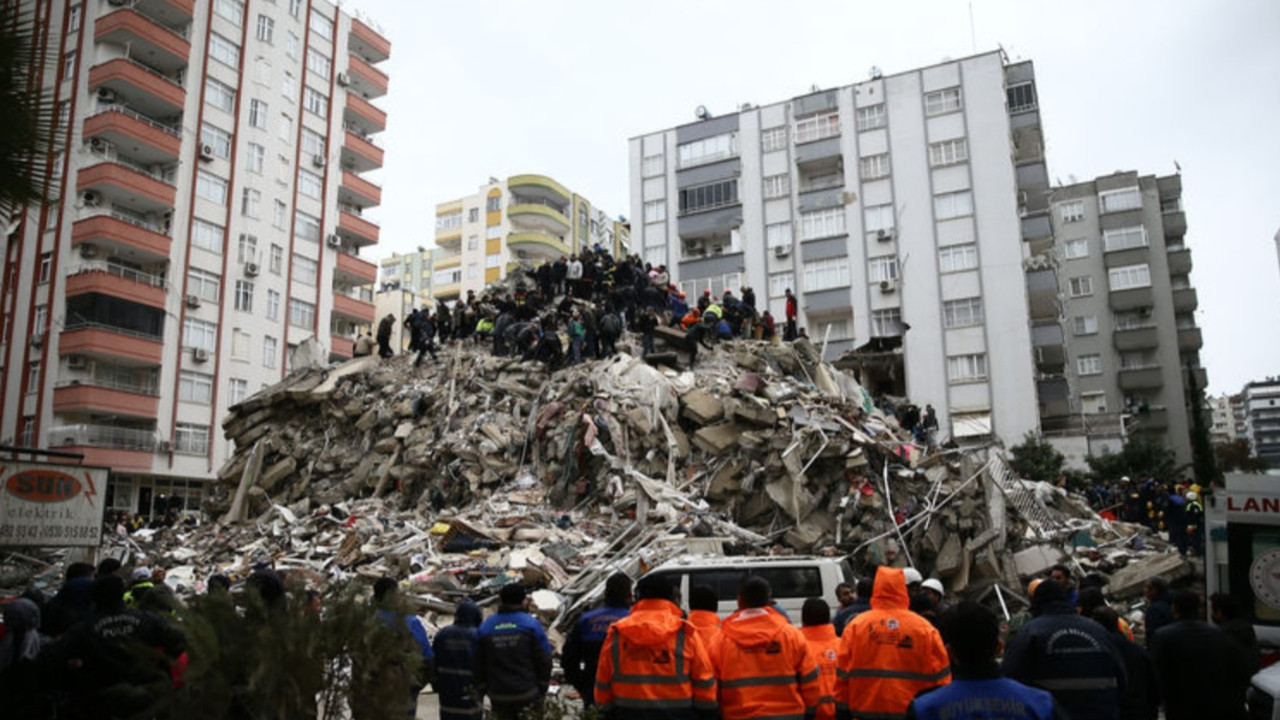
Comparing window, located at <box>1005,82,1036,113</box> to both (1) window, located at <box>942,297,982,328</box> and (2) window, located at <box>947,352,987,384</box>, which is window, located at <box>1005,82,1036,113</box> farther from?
(2) window, located at <box>947,352,987,384</box>

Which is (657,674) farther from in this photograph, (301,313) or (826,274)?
(301,313)

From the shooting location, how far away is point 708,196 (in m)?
46.8

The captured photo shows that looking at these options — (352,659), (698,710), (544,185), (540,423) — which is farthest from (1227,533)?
(544,185)

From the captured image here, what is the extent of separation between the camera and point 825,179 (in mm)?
44875

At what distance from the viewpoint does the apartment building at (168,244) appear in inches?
1373

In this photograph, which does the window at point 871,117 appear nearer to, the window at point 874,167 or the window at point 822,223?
the window at point 874,167

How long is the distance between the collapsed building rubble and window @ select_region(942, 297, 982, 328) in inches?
717

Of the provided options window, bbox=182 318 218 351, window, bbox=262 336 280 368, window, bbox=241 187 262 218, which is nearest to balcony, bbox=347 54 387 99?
window, bbox=241 187 262 218

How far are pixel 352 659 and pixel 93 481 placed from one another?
10.7 m

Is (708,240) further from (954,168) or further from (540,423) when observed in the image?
(540,423)

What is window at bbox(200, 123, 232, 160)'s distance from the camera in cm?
3941

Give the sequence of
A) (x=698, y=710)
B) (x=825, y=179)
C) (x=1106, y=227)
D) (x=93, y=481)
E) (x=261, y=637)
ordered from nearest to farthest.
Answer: (x=261, y=637) → (x=698, y=710) → (x=93, y=481) → (x=825, y=179) → (x=1106, y=227)

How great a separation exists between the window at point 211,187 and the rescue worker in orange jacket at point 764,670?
40597mm

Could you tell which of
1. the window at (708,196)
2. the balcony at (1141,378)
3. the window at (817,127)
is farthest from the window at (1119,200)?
the window at (708,196)
